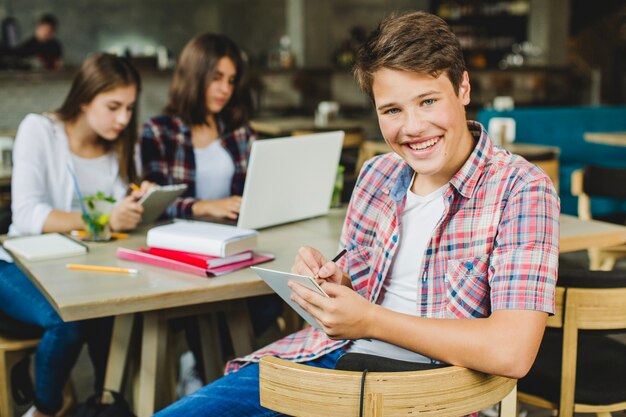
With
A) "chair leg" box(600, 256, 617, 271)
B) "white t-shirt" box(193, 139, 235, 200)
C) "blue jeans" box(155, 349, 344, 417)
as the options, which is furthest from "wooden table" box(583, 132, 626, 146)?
"blue jeans" box(155, 349, 344, 417)

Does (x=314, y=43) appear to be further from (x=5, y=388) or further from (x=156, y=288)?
(x=156, y=288)

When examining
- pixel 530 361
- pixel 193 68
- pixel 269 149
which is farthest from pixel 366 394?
pixel 193 68

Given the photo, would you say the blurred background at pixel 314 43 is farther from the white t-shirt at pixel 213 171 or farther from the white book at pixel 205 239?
the white book at pixel 205 239

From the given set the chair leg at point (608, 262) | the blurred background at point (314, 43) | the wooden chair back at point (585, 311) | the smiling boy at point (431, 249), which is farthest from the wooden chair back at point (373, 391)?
the blurred background at point (314, 43)

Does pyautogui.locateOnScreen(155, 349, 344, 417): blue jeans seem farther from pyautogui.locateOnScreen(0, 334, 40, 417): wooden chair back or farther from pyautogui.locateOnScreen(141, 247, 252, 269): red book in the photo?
pyautogui.locateOnScreen(0, 334, 40, 417): wooden chair back

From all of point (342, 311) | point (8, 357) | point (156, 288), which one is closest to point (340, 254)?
point (342, 311)

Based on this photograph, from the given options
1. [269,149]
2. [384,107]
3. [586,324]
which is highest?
[384,107]

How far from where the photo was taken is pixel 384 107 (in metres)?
1.45

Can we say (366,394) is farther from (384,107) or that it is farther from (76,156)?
(76,156)

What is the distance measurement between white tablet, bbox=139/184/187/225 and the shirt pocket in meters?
1.13

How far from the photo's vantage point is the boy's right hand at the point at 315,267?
1.55 meters

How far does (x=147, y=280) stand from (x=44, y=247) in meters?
0.47

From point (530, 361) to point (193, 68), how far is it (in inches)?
80.5

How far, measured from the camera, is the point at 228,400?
154cm
